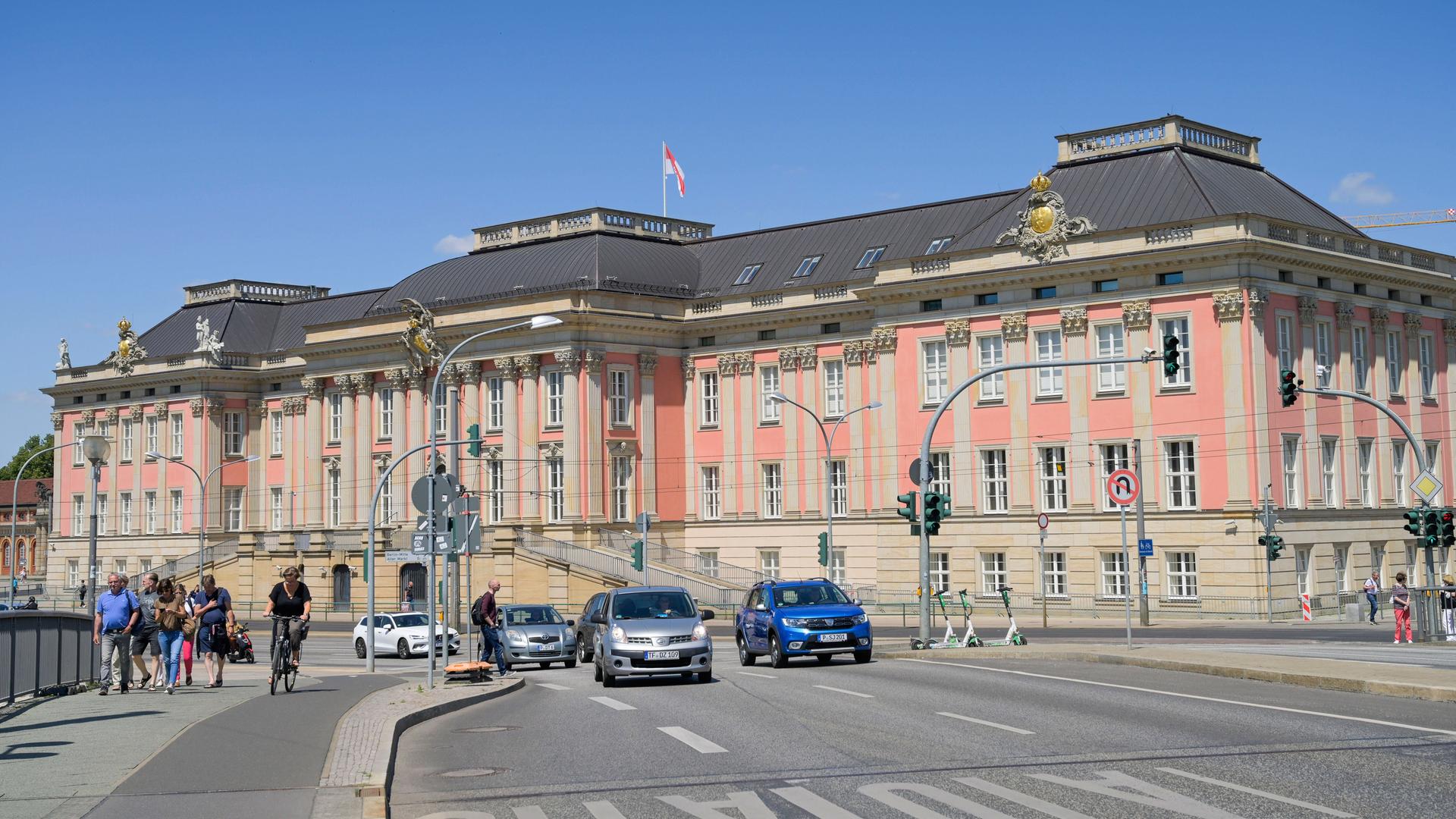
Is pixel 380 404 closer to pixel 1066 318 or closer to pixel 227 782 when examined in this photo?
pixel 1066 318

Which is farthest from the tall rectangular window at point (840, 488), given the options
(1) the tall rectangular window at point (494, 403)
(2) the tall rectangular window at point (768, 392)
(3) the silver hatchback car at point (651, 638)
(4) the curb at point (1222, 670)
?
(3) the silver hatchback car at point (651, 638)

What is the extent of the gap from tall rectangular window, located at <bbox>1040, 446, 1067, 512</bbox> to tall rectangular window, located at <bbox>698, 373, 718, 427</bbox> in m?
17.3

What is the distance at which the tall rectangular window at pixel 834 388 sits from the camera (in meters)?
65.6

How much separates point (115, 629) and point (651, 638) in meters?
8.13

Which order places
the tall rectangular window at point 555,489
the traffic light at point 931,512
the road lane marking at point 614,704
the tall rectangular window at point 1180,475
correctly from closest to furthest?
the road lane marking at point 614,704 → the traffic light at point 931,512 → the tall rectangular window at point 1180,475 → the tall rectangular window at point 555,489

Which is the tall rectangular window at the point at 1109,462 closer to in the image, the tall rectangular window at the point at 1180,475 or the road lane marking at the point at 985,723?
the tall rectangular window at the point at 1180,475

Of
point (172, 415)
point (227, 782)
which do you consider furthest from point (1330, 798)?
point (172, 415)

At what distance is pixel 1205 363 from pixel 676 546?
83.0 feet

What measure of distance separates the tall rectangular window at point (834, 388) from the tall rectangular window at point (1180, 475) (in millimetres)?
15036

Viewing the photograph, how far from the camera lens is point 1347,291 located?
5650 cm

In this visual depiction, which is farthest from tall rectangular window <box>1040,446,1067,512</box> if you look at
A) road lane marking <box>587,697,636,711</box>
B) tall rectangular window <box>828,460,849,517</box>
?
road lane marking <box>587,697,636,711</box>

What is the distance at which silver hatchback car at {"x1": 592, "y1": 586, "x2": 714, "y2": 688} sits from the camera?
26.2 m

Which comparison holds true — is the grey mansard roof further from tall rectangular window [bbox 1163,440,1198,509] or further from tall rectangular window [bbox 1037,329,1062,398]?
tall rectangular window [bbox 1163,440,1198,509]

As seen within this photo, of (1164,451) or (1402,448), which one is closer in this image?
(1164,451)
